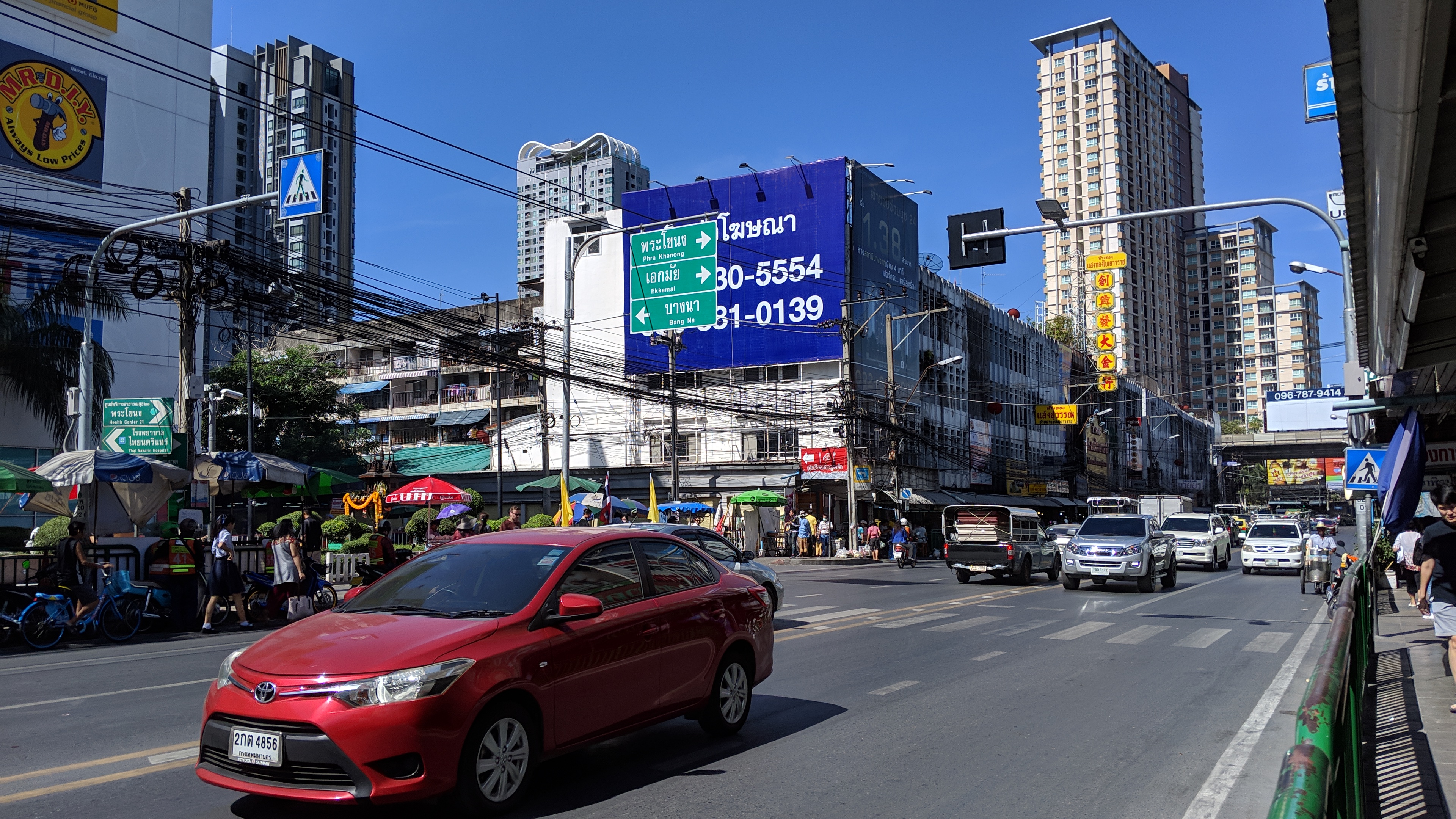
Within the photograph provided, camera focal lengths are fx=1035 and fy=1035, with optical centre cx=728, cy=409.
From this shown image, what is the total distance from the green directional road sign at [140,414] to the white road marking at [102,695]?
9.70 meters

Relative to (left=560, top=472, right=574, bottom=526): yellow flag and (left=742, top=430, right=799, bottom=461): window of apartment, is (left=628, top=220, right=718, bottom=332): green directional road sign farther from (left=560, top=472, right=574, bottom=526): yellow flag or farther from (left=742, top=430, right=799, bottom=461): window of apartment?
(left=742, top=430, right=799, bottom=461): window of apartment

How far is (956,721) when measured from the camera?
8.54m

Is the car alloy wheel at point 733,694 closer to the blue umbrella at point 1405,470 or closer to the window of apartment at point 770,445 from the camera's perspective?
the blue umbrella at point 1405,470

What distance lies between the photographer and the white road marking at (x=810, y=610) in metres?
17.6

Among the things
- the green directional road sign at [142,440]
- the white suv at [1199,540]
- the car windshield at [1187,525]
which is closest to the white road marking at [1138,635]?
the green directional road sign at [142,440]

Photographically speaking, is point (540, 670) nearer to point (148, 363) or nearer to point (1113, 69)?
point (148, 363)

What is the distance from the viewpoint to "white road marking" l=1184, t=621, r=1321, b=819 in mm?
6207

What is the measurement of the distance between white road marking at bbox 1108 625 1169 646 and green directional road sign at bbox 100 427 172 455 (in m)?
16.5

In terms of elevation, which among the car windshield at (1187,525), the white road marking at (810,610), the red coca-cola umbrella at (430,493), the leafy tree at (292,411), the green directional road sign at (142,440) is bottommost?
the white road marking at (810,610)

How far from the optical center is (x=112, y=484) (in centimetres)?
2027

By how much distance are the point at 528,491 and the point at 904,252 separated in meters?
23.8

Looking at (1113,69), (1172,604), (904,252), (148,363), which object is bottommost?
(1172,604)

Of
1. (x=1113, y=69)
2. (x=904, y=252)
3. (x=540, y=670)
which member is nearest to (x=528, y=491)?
(x=904, y=252)

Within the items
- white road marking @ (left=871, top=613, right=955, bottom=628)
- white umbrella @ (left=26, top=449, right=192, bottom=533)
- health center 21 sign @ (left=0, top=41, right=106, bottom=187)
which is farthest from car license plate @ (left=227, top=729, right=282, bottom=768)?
health center 21 sign @ (left=0, top=41, right=106, bottom=187)
